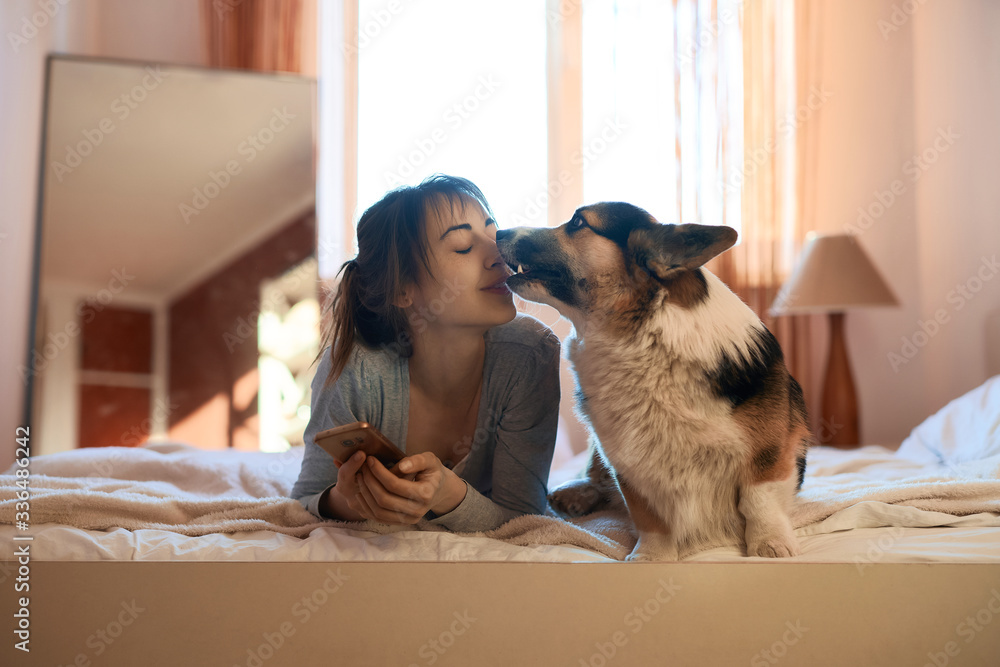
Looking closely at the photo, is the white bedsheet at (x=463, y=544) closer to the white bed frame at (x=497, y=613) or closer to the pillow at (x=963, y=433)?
the white bed frame at (x=497, y=613)

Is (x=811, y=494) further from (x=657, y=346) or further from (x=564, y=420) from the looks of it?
(x=564, y=420)

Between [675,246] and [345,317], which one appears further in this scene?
[345,317]

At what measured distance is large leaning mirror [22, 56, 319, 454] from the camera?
292 centimetres

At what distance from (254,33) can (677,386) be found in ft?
9.81

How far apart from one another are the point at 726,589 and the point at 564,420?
2.03 metres

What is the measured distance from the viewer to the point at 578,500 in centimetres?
145

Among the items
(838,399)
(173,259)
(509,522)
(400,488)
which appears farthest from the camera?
(173,259)

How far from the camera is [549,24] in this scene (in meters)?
3.26

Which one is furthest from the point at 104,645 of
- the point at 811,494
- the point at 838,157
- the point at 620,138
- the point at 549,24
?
the point at 838,157

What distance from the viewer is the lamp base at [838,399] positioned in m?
2.83

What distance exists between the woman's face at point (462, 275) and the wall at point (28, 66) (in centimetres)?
190

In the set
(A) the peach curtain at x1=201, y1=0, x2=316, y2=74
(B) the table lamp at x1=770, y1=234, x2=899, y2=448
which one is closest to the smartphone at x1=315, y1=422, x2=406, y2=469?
(B) the table lamp at x1=770, y1=234, x2=899, y2=448

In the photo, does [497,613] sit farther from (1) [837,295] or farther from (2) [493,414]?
(1) [837,295]

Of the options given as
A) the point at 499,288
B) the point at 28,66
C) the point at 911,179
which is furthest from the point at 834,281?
the point at 28,66
